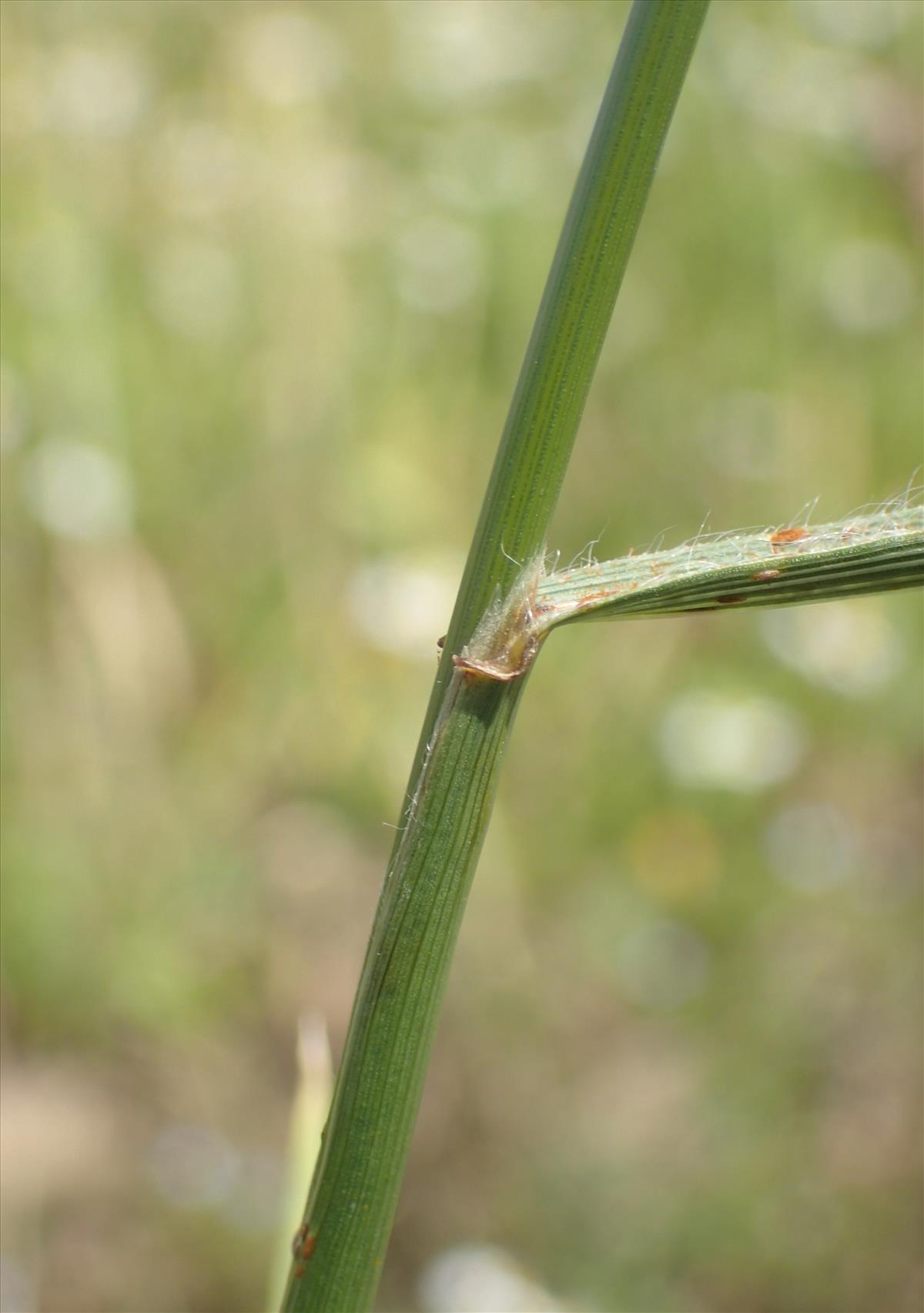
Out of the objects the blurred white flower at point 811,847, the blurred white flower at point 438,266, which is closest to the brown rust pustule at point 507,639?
the blurred white flower at point 811,847

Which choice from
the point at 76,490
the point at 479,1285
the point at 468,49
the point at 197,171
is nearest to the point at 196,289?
the point at 197,171

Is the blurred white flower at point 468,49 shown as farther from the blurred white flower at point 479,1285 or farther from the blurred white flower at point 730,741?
the blurred white flower at point 479,1285

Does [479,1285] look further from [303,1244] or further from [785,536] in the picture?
[785,536]

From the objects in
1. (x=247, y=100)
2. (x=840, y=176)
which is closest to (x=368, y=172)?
(x=247, y=100)

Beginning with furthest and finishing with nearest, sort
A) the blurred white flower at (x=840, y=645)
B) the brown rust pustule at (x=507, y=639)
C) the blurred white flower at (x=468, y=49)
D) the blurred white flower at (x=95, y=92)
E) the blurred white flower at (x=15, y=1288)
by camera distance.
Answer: the blurred white flower at (x=468, y=49)
the blurred white flower at (x=95, y=92)
the blurred white flower at (x=840, y=645)
the blurred white flower at (x=15, y=1288)
the brown rust pustule at (x=507, y=639)

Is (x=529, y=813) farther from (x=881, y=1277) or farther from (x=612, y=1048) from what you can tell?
(x=881, y=1277)

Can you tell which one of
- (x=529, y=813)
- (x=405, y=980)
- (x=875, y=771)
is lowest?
(x=405, y=980)
